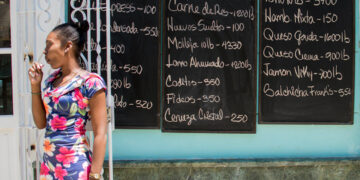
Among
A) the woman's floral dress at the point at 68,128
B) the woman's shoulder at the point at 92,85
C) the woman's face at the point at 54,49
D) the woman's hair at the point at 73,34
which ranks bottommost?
the woman's floral dress at the point at 68,128

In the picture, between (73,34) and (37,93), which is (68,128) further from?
(73,34)

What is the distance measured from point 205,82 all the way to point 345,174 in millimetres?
1832

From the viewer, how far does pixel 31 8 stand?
127 inches

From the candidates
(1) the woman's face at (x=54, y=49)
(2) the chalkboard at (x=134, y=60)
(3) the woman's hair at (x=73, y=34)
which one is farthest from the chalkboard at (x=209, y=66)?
(1) the woman's face at (x=54, y=49)

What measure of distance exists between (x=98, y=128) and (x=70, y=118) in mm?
178

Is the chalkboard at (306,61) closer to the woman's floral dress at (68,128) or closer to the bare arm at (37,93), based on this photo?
the woman's floral dress at (68,128)

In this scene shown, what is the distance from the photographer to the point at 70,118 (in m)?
2.06

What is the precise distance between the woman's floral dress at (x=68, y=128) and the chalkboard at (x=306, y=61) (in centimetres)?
216

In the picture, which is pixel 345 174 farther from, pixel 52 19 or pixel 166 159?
pixel 52 19

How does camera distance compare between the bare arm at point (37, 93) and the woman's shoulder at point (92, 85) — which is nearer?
the woman's shoulder at point (92, 85)

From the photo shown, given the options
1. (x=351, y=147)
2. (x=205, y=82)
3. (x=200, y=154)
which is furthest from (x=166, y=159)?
(x=351, y=147)

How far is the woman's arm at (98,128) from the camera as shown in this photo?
2037 mm

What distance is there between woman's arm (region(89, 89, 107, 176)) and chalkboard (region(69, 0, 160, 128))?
150 centimetres

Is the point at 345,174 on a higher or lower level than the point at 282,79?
lower
